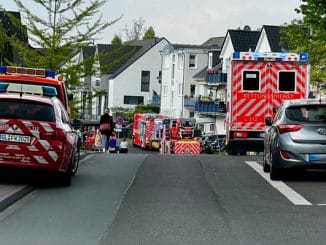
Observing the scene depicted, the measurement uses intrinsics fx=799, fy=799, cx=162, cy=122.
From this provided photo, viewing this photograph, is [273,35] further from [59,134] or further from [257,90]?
[59,134]

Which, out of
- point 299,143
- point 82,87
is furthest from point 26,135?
point 82,87

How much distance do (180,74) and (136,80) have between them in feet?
38.2

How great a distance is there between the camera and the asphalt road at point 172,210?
9.10 meters

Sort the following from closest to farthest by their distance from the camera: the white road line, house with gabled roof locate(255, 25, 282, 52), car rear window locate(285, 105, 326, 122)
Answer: the white road line, car rear window locate(285, 105, 326, 122), house with gabled roof locate(255, 25, 282, 52)

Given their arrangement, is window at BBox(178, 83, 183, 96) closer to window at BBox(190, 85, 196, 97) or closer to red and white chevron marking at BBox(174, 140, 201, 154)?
window at BBox(190, 85, 196, 97)

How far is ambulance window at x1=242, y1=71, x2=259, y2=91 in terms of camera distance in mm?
24422

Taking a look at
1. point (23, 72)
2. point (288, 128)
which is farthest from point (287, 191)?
point (23, 72)

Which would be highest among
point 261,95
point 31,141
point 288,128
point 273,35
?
point 273,35

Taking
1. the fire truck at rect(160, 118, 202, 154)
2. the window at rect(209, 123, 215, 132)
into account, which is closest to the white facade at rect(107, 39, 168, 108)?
the window at rect(209, 123, 215, 132)

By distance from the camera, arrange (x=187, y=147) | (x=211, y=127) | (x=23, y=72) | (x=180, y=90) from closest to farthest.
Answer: (x=23, y=72)
(x=187, y=147)
(x=211, y=127)
(x=180, y=90)

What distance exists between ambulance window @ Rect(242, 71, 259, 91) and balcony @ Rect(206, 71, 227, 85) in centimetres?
4716

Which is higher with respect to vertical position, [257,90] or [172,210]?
[257,90]

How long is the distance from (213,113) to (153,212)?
61401mm

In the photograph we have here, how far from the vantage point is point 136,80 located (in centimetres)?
9556
